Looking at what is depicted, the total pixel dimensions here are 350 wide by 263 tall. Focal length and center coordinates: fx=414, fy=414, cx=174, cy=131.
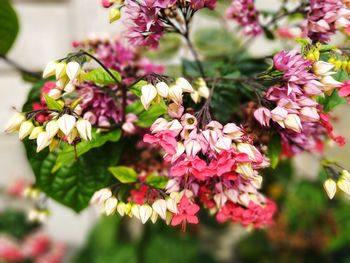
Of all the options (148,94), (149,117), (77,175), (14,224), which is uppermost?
(148,94)

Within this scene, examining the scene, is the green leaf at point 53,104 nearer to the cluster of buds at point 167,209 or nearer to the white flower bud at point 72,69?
the white flower bud at point 72,69

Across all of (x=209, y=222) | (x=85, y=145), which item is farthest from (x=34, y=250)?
(x=85, y=145)

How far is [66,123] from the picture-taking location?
0.45m

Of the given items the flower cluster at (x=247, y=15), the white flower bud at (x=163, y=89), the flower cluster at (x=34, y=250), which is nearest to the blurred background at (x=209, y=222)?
the flower cluster at (x=34, y=250)

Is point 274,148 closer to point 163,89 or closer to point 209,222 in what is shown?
point 163,89

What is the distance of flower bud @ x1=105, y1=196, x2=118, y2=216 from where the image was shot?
52cm

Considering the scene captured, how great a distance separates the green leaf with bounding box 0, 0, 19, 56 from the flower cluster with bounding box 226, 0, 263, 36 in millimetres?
367

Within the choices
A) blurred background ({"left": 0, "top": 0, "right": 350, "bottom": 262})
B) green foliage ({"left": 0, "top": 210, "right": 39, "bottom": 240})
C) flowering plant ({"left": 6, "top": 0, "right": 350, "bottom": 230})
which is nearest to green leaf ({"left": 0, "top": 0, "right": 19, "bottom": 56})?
flowering plant ({"left": 6, "top": 0, "right": 350, "bottom": 230})

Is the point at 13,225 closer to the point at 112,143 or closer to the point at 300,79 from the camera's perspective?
the point at 112,143

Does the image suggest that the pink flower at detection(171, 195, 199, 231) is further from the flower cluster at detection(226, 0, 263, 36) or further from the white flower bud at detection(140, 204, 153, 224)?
the flower cluster at detection(226, 0, 263, 36)

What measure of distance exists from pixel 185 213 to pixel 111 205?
0.10 m

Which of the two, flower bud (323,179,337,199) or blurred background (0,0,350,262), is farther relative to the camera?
blurred background (0,0,350,262)

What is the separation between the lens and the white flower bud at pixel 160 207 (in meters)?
0.49

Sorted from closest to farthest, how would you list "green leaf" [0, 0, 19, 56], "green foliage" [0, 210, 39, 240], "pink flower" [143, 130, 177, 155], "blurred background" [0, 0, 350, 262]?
"pink flower" [143, 130, 177, 155] → "green leaf" [0, 0, 19, 56] → "blurred background" [0, 0, 350, 262] → "green foliage" [0, 210, 39, 240]
